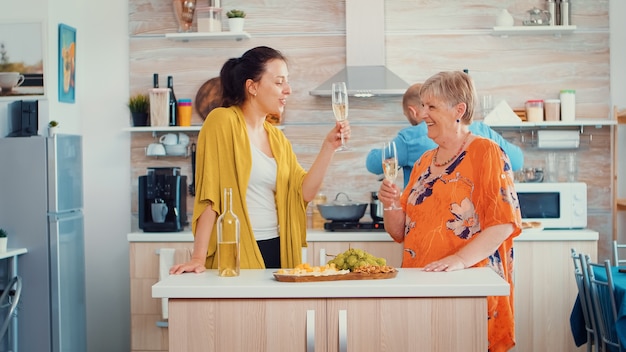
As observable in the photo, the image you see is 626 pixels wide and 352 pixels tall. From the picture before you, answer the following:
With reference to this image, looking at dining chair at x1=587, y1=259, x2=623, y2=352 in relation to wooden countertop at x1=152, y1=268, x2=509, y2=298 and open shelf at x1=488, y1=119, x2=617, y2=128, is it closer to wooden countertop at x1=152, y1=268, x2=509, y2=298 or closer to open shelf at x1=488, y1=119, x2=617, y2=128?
wooden countertop at x1=152, y1=268, x2=509, y2=298

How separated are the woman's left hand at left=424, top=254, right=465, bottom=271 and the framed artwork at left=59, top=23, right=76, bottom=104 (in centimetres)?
326

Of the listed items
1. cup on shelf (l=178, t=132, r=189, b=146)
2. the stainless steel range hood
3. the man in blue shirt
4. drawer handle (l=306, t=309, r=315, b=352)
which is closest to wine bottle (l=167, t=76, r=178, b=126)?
cup on shelf (l=178, t=132, r=189, b=146)

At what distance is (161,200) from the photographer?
16.9 feet

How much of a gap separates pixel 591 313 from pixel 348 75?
2.15m

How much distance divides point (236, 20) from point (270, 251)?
2703 millimetres

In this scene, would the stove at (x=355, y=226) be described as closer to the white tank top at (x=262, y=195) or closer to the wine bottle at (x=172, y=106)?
the wine bottle at (x=172, y=106)

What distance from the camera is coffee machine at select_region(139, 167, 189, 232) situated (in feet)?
16.8

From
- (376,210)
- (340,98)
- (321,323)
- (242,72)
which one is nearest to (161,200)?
(376,210)

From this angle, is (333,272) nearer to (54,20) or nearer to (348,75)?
(348,75)

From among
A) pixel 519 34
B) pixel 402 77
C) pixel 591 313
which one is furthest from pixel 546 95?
pixel 591 313

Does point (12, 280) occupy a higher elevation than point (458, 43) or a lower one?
lower

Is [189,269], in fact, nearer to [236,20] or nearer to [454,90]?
[454,90]

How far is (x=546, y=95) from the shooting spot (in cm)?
543

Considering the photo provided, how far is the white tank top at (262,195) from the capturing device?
9.50 feet
